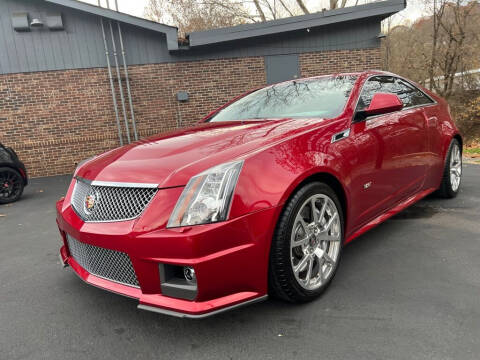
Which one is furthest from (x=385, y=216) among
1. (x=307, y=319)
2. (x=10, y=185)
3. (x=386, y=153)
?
(x=10, y=185)

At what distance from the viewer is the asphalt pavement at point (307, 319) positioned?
1.88m

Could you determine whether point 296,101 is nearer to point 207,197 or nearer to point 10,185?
point 207,197

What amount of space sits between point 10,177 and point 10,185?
14cm

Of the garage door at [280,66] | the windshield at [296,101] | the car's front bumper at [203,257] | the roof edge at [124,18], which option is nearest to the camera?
the car's front bumper at [203,257]

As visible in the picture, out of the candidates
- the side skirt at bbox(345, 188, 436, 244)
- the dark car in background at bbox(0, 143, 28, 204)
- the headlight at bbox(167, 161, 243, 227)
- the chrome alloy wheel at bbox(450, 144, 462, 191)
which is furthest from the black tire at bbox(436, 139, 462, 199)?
the dark car in background at bbox(0, 143, 28, 204)

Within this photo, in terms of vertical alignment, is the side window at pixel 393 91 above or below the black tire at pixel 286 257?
above

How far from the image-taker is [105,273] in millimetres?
2096

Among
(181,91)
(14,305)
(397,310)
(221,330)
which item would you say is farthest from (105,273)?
(181,91)

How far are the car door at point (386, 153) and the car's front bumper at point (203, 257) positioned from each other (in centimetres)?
99

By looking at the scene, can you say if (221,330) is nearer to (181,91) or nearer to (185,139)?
(185,139)

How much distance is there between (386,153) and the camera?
2871 millimetres

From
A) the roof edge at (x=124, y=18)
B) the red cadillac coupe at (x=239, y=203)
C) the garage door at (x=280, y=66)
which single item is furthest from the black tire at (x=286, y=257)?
the garage door at (x=280, y=66)

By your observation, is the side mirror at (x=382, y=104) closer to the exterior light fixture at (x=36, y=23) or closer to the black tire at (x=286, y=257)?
the black tire at (x=286, y=257)

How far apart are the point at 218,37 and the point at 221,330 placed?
27.3 feet
